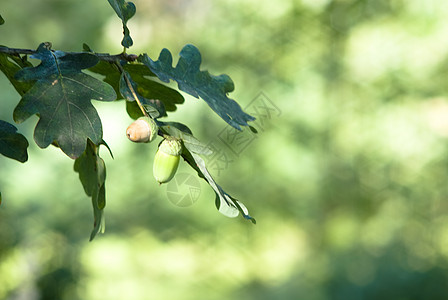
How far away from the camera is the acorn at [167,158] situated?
1.46ft

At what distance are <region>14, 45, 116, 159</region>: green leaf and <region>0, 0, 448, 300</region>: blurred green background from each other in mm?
1933

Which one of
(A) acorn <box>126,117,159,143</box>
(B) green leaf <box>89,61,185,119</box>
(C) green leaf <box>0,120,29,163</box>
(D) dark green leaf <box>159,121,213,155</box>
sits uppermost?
(B) green leaf <box>89,61,185,119</box>

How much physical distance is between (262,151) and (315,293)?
665mm

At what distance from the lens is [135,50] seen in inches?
102

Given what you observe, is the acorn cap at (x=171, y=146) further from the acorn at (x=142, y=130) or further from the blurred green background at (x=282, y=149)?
the blurred green background at (x=282, y=149)

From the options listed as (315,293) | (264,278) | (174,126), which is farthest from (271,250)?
(174,126)

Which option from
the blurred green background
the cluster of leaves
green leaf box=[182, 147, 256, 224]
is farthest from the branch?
the blurred green background

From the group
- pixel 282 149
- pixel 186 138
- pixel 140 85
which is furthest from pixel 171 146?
pixel 282 149

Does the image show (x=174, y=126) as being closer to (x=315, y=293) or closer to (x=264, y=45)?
(x=315, y=293)

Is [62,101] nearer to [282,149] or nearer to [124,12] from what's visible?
[124,12]

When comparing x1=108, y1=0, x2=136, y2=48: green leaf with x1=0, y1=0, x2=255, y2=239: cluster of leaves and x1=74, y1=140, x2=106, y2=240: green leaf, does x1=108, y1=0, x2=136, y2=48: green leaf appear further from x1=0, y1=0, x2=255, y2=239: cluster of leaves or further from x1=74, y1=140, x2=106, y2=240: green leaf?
x1=74, y1=140, x2=106, y2=240: green leaf

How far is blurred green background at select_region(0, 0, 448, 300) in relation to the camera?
8.11 ft

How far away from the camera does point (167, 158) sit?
0.46 meters

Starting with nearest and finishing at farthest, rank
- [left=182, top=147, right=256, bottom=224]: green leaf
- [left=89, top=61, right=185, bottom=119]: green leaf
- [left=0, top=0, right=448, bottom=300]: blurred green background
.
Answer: [left=182, top=147, right=256, bottom=224]: green leaf < [left=89, top=61, right=185, bottom=119]: green leaf < [left=0, top=0, right=448, bottom=300]: blurred green background
